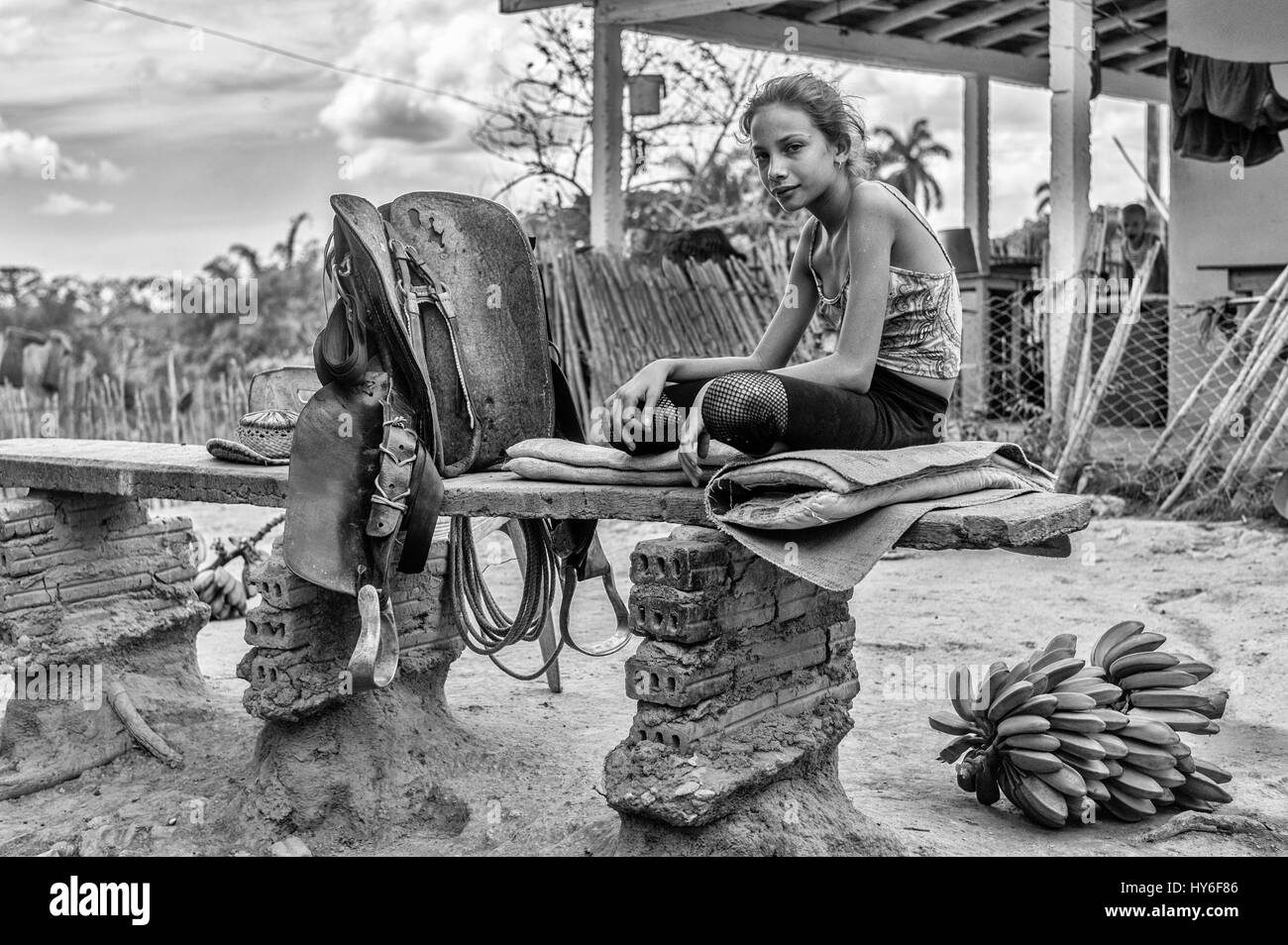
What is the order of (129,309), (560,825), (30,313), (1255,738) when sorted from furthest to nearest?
1. (129,309)
2. (30,313)
3. (1255,738)
4. (560,825)

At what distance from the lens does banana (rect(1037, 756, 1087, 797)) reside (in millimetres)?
3664

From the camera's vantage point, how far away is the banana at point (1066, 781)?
366 cm

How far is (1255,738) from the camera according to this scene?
4449 millimetres

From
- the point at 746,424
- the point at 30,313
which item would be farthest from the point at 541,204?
the point at 30,313

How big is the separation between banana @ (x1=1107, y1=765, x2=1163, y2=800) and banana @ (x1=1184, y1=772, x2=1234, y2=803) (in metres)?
0.11

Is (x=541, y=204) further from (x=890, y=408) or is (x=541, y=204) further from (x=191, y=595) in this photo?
(x=890, y=408)

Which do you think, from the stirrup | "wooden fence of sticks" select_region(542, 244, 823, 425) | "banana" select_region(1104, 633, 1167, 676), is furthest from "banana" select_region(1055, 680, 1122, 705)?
"wooden fence of sticks" select_region(542, 244, 823, 425)

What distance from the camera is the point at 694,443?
314cm

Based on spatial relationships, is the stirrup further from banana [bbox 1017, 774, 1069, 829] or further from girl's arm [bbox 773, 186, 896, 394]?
banana [bbox 1017, 774, 1069, 829]

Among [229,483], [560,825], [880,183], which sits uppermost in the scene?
[880,183]

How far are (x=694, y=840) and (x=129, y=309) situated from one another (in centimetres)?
2406

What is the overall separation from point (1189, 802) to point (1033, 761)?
490mm

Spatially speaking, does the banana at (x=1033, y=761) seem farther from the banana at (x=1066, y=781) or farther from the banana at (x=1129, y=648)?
the banana at (x=1129, y=648)

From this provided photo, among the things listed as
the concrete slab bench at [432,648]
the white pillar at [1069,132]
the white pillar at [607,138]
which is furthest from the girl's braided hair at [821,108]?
the white pillar at [607,138]
